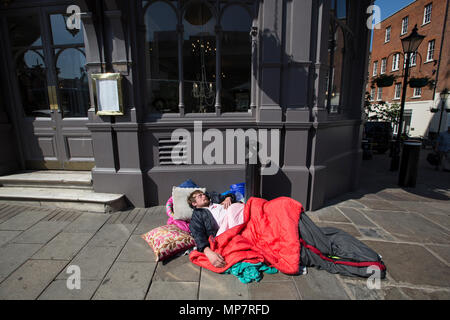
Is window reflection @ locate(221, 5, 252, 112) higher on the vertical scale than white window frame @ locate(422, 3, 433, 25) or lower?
lower

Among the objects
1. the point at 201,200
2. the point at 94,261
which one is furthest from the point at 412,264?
the point at 94,261

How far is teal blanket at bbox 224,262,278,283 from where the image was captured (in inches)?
101

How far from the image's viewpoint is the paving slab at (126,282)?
7.77ft

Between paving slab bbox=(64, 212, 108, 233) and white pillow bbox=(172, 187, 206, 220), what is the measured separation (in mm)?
1317

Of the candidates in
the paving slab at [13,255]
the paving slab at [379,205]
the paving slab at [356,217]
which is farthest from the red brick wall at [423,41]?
the paving slab at [13,255]

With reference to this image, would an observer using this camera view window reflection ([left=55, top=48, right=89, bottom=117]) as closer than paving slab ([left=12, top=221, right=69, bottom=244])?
No

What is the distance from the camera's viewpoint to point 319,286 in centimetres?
250

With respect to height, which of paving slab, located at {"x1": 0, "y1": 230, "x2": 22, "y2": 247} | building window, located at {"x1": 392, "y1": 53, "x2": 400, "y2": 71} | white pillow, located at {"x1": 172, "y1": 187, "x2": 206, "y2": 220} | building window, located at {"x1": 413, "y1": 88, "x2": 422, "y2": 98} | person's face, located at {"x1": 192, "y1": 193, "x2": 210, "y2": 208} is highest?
building window, located at {"x1": 392, "y1": 53, "x2": 400, "y2": 71}

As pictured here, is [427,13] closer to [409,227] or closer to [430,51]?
[430,51]

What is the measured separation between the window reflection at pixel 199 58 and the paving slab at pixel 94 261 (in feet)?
9.25

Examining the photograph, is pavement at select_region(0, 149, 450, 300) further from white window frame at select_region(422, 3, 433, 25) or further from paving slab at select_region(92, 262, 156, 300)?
white window frame at select_region(422, 3, 433, 25)

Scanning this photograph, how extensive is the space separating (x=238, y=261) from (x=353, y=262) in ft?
4.43

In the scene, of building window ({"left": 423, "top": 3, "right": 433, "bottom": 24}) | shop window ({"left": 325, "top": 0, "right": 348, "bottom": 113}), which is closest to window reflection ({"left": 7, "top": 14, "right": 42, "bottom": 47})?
shop window ({"left": 325, "top": 0, "right": 348, "bottom": 113})

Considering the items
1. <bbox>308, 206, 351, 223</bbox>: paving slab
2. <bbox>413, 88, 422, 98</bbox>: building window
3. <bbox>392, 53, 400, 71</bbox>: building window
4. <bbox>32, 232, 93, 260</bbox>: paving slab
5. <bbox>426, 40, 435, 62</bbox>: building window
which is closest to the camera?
<bbox>32, 232, 93, 260</bbox>: paving slab
